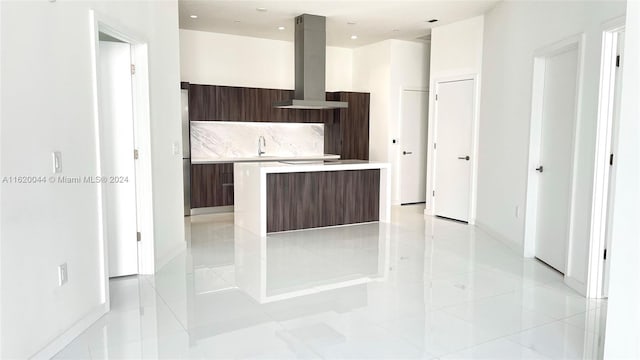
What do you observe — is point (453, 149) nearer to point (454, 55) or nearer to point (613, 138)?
point (454, 55)

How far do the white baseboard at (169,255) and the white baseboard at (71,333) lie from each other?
1.02 meters

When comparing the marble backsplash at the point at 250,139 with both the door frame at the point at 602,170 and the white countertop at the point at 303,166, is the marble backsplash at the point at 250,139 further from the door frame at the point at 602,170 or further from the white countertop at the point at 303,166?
the door frame at the point at 602,170

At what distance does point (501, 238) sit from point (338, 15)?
11.6ft

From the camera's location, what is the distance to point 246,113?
762 centimetres

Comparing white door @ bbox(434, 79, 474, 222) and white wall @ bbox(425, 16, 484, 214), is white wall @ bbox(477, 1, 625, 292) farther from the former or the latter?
white door @ bbox(434, 79, 474, 222)

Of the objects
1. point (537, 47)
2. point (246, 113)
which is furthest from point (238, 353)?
point (246, 113)

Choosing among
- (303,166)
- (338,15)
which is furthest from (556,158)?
(338,15)

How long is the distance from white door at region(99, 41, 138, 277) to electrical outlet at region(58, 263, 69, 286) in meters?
1.09

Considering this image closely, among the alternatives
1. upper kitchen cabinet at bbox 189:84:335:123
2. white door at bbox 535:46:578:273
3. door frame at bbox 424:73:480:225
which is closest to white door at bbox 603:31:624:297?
white door at bbox 535:46:578:273

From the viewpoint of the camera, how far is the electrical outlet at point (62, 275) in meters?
2.78

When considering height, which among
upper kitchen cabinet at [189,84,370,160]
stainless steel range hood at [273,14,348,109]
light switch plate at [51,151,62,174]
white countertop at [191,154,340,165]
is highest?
stainless steel range hood at [273,14,348,109]

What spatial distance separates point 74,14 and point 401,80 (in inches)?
232

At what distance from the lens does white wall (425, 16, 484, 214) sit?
21.2 ft

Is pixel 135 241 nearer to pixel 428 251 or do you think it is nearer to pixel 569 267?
pixel 428 251
